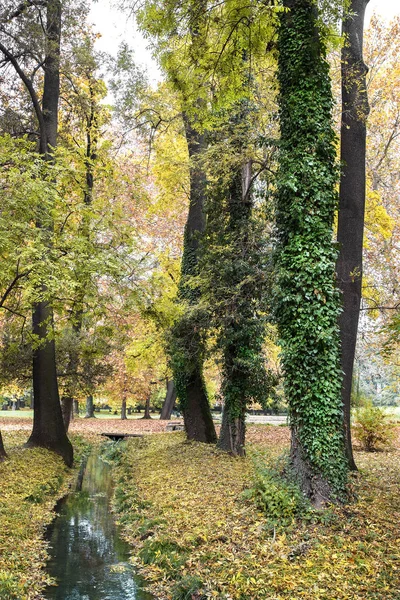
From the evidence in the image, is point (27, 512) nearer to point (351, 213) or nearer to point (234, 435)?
point (234, 435)

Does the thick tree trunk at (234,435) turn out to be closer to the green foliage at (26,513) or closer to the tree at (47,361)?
the green foliage at (26,513)

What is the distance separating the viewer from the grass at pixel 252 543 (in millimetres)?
4910

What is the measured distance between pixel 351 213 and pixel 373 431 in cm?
776

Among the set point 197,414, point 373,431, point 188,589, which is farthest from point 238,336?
point 188,589

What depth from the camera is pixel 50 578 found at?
605 cm

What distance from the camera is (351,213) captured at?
914 centimetres

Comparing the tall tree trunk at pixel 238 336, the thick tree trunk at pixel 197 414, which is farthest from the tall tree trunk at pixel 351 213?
the thick tree trunk at pixel 197 414

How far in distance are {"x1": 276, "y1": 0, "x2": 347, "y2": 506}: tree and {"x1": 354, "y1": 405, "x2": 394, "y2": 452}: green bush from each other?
25.1 ft

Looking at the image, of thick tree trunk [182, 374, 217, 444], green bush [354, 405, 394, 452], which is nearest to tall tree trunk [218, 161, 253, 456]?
thick tree trunk [182, 374, 217, 444]

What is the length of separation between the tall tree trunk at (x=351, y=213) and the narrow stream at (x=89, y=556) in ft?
14.9

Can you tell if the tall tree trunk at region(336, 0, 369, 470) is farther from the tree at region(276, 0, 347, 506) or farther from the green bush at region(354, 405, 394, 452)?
the green bush at region(354, 405, 394, 452)

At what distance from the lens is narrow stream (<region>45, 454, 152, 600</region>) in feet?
18.8

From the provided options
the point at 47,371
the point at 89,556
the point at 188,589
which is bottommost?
the point at 89,556

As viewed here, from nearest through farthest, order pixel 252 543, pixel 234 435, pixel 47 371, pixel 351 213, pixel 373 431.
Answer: pixel 252 543 → pixel 351 213 → pixel 234 435 → pixel 47 371 → pixel 373 431
